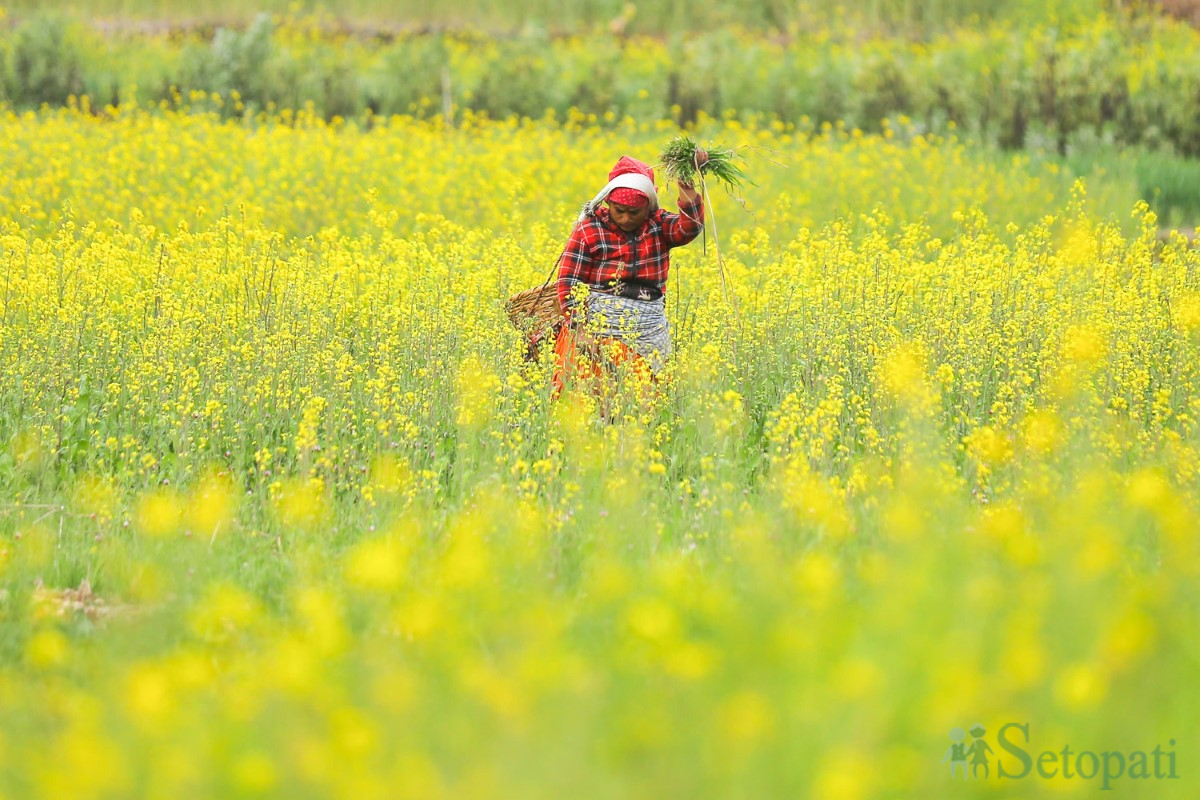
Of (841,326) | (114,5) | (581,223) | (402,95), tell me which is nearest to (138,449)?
(581,223)

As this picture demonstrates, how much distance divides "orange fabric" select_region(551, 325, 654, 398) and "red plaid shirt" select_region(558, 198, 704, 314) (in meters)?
0.16

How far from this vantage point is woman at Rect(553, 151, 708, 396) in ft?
18.7

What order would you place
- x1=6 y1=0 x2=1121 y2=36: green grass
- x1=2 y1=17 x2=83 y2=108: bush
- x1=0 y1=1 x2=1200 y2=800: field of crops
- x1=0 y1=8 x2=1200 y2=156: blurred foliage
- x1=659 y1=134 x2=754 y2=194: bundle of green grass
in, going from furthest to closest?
x1=6 y1=0 x2=1121 y2=36: green grass → x1=2 y1=17 x2=83 y2=108: bush → x1=0 y1=8 x2=1200 y2=156: blurred foliage → x1=659 y1=134 x2=754 y2=194: bundle of green grass → x1=0 y1=1 x2=1200 y2=800: field of crops

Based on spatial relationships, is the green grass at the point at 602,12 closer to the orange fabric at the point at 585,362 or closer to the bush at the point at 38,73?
the bush at the point at 38,73

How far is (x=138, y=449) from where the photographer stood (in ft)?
16.6

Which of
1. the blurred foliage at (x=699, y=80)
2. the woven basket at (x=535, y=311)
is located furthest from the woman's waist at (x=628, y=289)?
the blurred foliage at (x=699, y=80)

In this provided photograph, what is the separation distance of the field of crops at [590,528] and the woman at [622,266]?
0.72ft

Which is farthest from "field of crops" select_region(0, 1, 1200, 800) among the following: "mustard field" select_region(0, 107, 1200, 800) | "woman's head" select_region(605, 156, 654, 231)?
"woman's head" select_region(605, 156, 654, 231)

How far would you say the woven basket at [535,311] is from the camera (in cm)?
591

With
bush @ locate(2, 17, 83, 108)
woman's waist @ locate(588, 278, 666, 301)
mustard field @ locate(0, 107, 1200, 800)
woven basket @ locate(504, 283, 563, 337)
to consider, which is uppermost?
bush @ locate(2, 17, 83, 108)

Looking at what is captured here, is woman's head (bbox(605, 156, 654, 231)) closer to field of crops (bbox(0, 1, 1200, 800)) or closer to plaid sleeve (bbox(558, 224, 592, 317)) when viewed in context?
plaid sleeve (bbox(558, 224, 592, 317))

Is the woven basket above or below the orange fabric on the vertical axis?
above

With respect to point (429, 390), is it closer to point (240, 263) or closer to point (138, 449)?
point (138, 449)

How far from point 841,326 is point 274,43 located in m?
13.3
